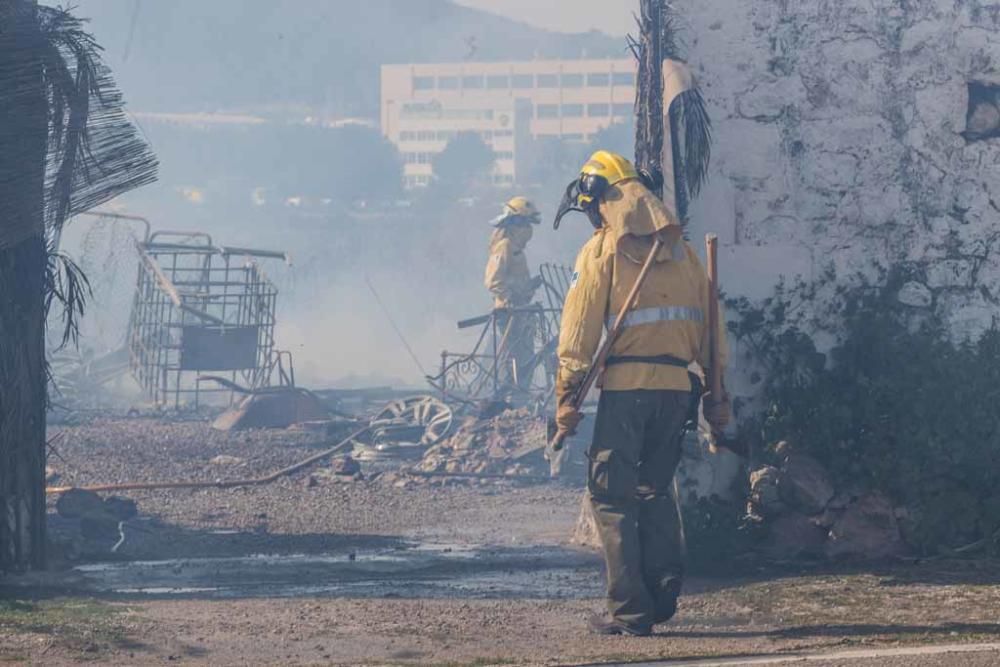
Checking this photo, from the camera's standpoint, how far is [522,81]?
→ 116m

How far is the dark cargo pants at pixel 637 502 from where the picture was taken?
6.30 metres

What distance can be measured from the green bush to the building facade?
8951cm

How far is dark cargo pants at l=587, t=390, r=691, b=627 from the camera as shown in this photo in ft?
20.7

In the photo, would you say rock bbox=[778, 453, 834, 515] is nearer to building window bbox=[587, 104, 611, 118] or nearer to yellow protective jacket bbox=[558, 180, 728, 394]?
yellow protective jacket bbox=[558, 180, 728, 394]

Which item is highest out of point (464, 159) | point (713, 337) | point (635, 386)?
point (464, 159)

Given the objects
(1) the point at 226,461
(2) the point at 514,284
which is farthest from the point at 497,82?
(1) the point at 226,461

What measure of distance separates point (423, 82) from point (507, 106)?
16591 millimetres

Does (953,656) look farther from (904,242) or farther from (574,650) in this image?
(904,242)

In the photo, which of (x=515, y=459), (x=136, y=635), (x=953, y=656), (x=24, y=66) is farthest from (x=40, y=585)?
(x=515, y=459)

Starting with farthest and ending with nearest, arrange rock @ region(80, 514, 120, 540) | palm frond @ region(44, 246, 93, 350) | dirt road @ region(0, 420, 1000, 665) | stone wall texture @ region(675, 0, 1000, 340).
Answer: rock @ region(80, 514, 120, 540) → stone wall texture @ region(675, 0, 1000, 340) → palm frond @ region(44, 246, 93, 350) → dirt road @ region(0, 420, 1000, 665)

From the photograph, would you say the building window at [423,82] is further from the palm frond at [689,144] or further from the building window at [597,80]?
the palm frond at [689,144]

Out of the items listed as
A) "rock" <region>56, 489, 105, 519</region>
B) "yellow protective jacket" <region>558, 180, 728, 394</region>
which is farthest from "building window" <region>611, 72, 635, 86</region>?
"yellow protective jacket" <region>558, 180, 728, 394</region>

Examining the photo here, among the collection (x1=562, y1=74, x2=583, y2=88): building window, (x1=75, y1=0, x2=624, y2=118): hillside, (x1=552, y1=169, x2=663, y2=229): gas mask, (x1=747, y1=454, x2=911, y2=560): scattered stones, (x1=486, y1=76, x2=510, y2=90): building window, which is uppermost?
(x1=75, y1=0, x2=624, y2=118): hillside

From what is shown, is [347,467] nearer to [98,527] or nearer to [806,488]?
[98,527]
